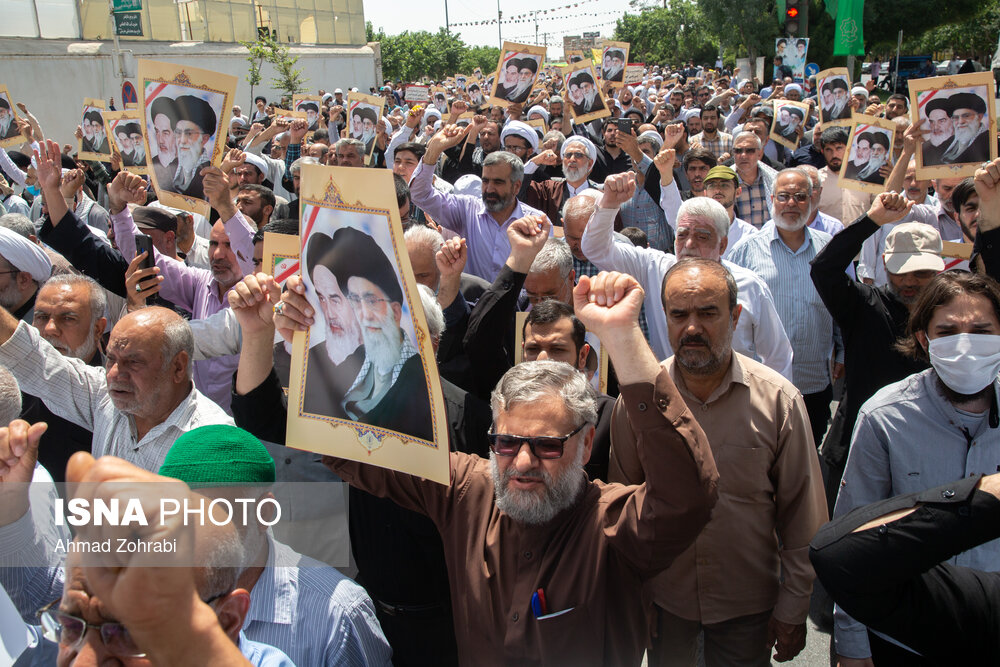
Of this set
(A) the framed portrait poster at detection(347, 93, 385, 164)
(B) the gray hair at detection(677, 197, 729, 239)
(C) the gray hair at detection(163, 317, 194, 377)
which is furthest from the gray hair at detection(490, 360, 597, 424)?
(A) the framed portrait poster at detection(347, 93, 385, 164)

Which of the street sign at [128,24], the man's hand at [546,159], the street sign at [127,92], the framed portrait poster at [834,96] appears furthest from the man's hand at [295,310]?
the street sign at [128,24]

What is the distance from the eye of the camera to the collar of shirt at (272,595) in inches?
77.0

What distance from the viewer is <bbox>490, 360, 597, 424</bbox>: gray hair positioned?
7.18 ft

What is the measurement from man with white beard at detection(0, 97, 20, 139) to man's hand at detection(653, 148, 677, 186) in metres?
7.46

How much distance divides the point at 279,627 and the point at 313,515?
1.26m

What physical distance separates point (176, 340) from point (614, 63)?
Answer: 10.1 m

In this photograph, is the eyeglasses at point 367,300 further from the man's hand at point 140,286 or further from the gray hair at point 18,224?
the gray hair at point 18,224

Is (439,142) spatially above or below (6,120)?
below

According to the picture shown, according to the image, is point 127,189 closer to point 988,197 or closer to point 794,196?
point 794,196

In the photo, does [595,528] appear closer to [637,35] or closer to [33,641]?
[33,641]

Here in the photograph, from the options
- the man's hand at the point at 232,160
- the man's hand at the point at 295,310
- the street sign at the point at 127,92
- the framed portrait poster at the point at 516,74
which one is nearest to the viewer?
the man's hand at the point at 295,310

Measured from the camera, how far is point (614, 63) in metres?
11.7

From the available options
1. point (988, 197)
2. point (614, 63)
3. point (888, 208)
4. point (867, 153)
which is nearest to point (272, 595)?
point (888, 208)

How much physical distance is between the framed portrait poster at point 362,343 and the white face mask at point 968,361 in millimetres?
1692
